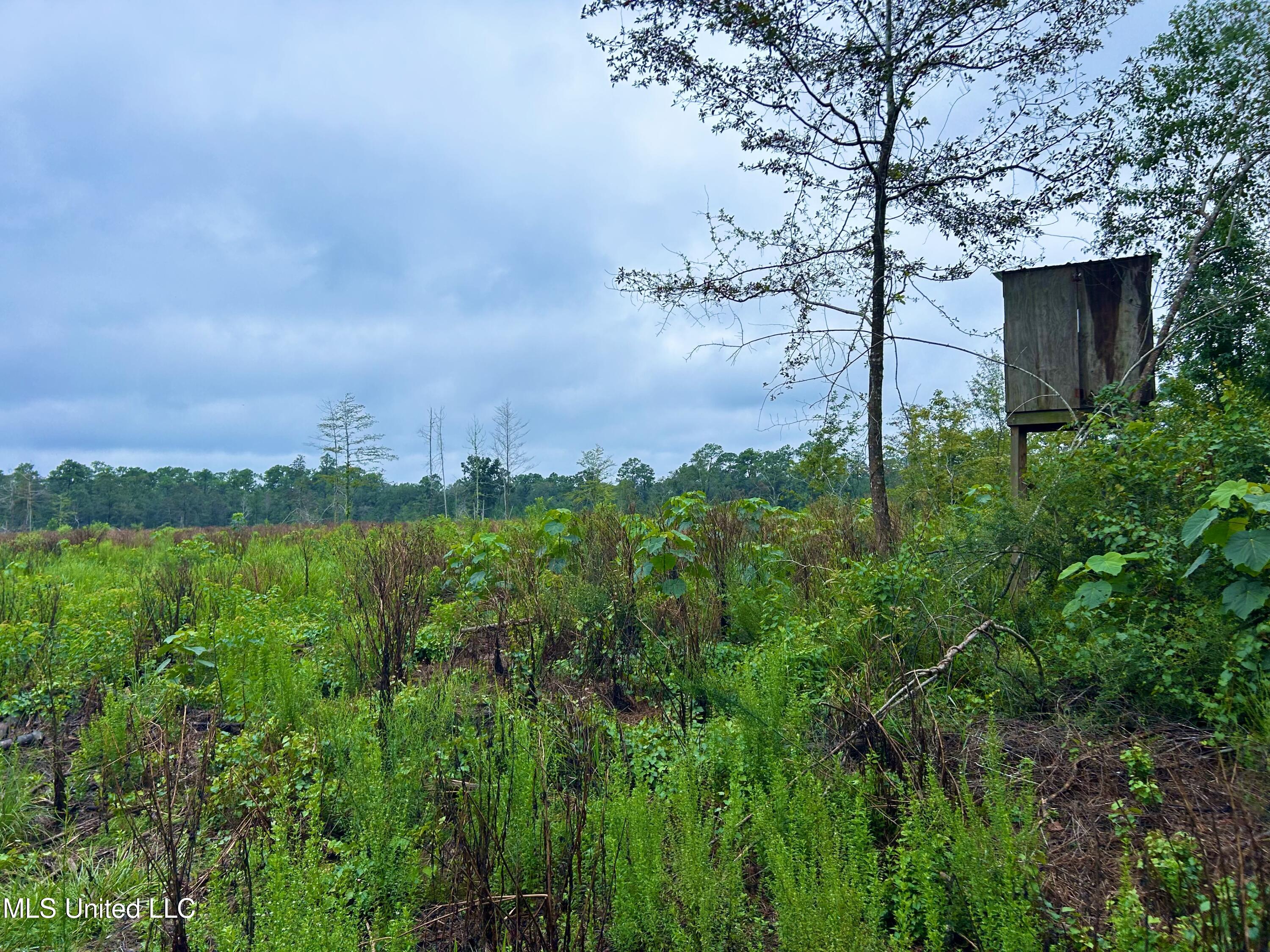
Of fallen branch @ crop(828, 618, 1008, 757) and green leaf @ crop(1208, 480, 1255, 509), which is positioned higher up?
green leaf @ crop(1208, 480, 1255, 509)

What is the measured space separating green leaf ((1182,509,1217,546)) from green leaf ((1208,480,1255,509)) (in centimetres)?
6

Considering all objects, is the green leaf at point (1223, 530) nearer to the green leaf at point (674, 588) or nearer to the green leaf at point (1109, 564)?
the green leaf at point (1109, 564)

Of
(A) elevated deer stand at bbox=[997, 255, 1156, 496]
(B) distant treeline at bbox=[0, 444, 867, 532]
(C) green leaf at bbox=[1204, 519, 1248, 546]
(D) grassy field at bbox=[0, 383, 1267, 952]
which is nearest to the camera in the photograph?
(D) grassy field at bbox=[0, 383, 1267, 952]

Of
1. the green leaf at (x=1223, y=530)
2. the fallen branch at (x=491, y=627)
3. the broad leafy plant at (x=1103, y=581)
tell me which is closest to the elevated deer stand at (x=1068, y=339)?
the broad leafy plant at (x=1103, y=581)

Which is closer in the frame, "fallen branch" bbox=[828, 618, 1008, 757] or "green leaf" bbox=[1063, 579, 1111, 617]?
"fallen branch" bbox=[828, 618, 1008, 757]

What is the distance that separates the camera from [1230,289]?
1137 cm

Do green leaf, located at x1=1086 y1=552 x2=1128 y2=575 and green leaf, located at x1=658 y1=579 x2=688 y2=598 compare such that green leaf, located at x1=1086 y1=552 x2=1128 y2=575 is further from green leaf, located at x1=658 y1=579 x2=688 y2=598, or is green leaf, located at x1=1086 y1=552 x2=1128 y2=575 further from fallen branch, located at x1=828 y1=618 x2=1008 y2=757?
green leaf, located at x1=658 y1=579 x2=688 y2=598

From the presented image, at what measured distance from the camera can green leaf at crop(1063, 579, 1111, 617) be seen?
3.26 m

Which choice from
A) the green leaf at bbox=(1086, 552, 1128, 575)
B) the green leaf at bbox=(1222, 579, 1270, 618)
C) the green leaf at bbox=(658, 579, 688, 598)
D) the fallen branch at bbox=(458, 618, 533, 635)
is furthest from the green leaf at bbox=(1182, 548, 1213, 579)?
the fallen branch at bbox=(458, 618, 533, 635)

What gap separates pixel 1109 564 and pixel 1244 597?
50 centimetres

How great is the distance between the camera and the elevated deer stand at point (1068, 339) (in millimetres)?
6020

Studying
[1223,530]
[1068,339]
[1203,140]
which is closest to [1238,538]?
[1223,530]

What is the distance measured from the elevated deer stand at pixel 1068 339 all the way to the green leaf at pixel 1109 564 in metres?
2.69

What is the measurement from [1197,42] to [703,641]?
15.5 meters
